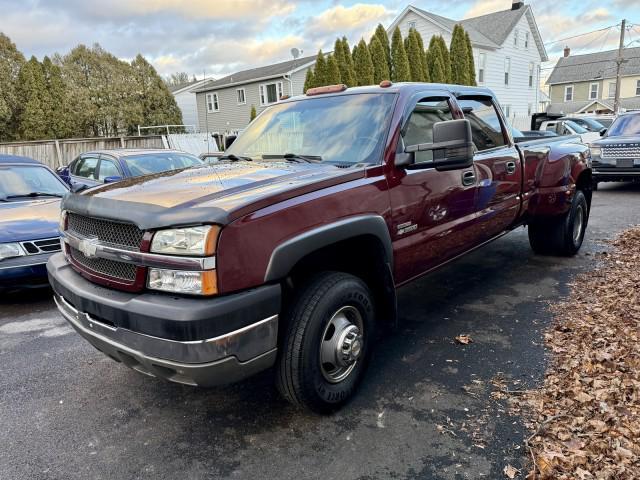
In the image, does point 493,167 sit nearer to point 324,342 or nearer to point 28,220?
point 324,342

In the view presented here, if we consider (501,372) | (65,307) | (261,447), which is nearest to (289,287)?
(261,447)

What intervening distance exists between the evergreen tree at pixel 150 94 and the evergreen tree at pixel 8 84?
7578mm

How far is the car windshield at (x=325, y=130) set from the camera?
10.8 ft

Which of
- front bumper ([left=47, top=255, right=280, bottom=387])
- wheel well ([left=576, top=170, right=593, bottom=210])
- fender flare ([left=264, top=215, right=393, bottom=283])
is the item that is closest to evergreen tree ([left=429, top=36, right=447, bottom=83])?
wheel well ([left=576, top=170, right=593, bottom=210])

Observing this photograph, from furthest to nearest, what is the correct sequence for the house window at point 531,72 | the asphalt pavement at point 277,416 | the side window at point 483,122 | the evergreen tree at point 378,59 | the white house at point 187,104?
the white house at point 187,104 < the house window at point 531,72 < the evergreen tree at point 378,59 < the side window at point 483,122 < the asphalt pavement at point 277,416

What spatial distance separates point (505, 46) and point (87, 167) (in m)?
29.1

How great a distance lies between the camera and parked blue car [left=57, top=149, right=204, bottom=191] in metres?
7.67

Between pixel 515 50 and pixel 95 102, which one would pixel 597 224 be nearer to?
pixel 515 50

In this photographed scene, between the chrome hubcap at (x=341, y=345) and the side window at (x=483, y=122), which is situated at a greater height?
the side window at (x=483, y=122)

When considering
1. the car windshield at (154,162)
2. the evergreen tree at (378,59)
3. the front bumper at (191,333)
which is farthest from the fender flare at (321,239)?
the evergreen tree at (378,59)

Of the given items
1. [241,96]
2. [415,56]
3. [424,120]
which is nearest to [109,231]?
[424,120]

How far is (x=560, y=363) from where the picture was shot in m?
3.38

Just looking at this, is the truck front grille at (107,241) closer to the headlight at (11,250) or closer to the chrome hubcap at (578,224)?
the headlight at (11,250)

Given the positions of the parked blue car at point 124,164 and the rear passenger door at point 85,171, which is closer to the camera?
the parked blue car at point 124,164
